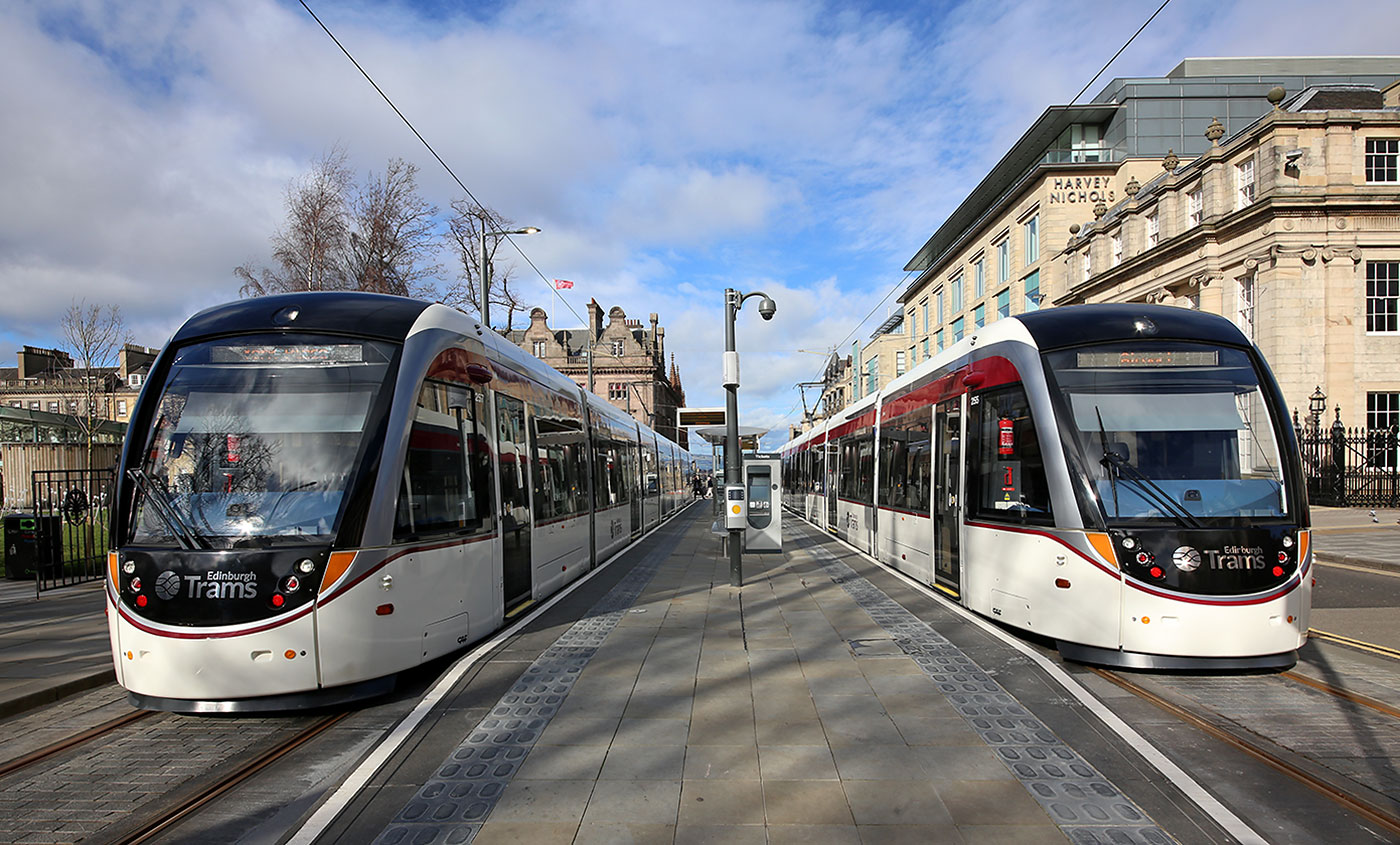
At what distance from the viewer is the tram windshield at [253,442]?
5.89m

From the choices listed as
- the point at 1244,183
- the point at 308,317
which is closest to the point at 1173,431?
the point at 308,317

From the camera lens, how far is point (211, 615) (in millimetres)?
5633

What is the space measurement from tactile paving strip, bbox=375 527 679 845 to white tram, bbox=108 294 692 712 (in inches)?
38.4

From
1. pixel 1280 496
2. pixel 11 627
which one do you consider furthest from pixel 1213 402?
pixel 11 627

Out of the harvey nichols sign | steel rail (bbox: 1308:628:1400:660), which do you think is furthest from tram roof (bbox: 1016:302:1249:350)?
the harvey nichols sign

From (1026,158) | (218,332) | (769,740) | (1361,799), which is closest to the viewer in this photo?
(1361,799)

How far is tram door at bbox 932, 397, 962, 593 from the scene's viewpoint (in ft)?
31.7

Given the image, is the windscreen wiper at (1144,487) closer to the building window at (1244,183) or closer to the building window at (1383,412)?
the building window at (1383,412)

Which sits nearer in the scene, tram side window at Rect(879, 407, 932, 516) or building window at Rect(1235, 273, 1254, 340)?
tram side window at Rect(879, 407, 932, 516)

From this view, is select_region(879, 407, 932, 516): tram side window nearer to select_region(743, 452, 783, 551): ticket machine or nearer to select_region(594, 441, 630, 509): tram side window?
select_region(743, 452, 783, 551): ticket machine

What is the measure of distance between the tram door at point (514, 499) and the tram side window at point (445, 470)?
0.54 meters

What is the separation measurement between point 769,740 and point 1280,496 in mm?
4861

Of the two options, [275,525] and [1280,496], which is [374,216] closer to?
[275,525]

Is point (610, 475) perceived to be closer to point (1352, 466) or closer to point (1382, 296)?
point (1352, 466)
